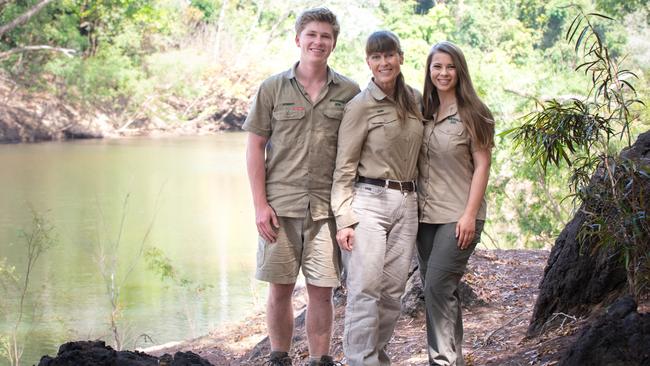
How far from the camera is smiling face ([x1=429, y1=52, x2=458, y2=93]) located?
319cm

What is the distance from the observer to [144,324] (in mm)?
9484

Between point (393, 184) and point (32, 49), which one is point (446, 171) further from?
point (32, 49)

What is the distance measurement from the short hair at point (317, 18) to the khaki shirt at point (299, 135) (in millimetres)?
165

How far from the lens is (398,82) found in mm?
3283

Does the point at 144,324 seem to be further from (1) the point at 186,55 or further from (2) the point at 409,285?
(1) the point at 186,55

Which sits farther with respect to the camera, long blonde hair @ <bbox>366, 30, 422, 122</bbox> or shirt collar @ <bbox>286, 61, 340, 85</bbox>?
shirt collar @ <bbox>286, 61, 340, 85</bbox>

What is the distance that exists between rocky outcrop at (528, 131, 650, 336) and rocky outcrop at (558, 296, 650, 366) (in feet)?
3.20

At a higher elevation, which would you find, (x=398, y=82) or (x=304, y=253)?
(x=398, y=82)

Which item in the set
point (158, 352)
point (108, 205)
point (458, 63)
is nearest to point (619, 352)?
point (458, 63)

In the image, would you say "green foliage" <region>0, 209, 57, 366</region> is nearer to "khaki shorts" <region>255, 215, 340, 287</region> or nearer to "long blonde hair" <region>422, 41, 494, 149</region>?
"khaki shorts" <region>255, 215, 340, 287</region>

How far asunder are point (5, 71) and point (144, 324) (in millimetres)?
18670

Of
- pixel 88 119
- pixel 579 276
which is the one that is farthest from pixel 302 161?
pixel 88 119

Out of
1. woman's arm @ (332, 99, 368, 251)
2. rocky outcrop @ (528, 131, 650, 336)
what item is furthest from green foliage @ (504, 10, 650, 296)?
woman's arm @ (332, 99, 368, 251)

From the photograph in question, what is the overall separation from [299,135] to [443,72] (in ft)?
2.04
